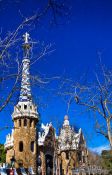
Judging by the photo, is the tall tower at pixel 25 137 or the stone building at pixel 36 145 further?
the stone building at pixel 36 145

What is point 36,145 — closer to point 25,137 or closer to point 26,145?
point 26,145

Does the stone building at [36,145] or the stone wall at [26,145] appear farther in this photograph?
the stone building at [36,145]

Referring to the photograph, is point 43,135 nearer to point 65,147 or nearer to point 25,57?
point 65,147

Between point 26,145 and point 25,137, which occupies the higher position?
point 25,137

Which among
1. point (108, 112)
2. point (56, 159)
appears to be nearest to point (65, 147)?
point (56, 159)

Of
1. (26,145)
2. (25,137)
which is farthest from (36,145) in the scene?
(25,137)

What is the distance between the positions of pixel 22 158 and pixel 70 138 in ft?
23.4

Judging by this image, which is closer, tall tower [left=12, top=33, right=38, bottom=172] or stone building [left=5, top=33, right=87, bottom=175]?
tall tower [left=12, top=33, right=38, bottom=172]

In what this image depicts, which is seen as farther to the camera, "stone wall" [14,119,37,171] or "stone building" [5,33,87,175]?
"stone building" [5,33,87,175]

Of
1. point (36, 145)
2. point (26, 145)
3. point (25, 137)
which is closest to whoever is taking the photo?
point (26, 145)

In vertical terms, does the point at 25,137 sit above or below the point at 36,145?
above

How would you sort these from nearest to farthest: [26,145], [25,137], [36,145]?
Result: [26,145] < [25,137] < [36,145]

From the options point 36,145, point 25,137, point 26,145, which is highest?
point 25,137

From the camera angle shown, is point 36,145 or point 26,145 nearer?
point 26,145
